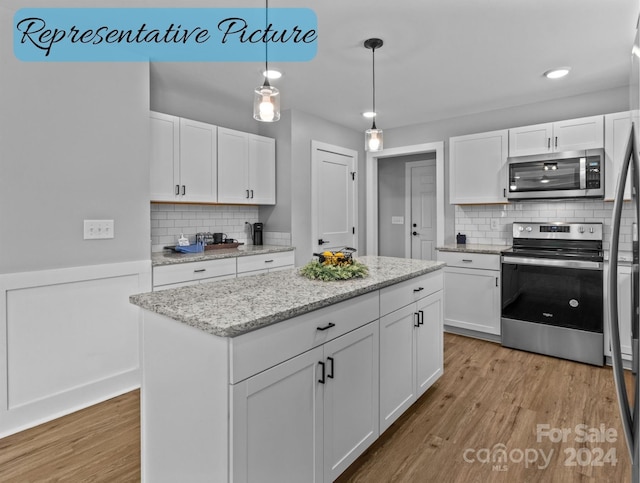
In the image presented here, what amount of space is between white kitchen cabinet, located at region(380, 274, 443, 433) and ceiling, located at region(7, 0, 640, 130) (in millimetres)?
1654

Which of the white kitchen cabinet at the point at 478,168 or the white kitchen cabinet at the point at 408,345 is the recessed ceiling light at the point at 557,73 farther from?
the white kitchen cabinet at the point at 408,345

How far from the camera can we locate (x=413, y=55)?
2.87 metres

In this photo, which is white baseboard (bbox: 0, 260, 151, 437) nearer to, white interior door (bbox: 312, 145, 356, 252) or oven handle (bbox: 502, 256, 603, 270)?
white interior door (bbox: 312, 145, 356, 252)

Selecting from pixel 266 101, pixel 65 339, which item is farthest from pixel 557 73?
pixel 65 339

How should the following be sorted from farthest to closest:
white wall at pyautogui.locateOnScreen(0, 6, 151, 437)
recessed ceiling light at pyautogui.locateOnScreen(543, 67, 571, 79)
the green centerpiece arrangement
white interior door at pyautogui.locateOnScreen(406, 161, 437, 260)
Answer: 1. white interior door at pyautogui.locateOnScreen(406, 161, 437, 260)
2. recessed ceiling light at pyautogui.locateOnScreen(543, 67, 571, 79)
3. white wall at pyautogui.locateOnScreen(0, 6, 151, 437)
4. the green centerpiece arrangement

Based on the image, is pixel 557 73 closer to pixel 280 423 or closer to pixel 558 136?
pixel 558 136

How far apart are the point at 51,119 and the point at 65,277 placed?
3.26 ft

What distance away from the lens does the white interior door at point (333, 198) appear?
4.53 m

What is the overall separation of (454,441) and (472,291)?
1.97 meters

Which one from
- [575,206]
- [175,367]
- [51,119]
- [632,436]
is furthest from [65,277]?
[575,206]

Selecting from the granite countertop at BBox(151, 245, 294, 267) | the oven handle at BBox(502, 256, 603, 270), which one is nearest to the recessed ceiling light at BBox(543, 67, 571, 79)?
the oven handle at BBox(502, 256, 603, 270)

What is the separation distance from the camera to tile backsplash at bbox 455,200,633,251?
3.66 metres

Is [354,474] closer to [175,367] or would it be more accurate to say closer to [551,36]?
[175,367]

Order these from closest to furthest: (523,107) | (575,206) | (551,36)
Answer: (551,36)
(575,206)
(523,107)
